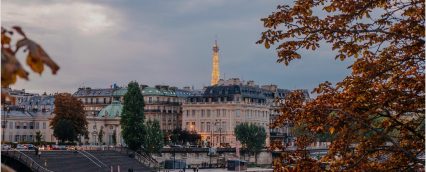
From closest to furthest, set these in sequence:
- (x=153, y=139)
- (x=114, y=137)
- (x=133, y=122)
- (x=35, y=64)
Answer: (x=35, y=64) → (x=133, y=122) → (x=153, y=139) → (x=114, y=137)

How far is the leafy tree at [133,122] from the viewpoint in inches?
3725

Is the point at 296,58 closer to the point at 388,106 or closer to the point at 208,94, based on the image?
the point at 388,106

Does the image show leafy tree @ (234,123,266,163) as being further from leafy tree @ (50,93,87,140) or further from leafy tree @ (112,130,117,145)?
leafy tree @ (50,93,87,140)

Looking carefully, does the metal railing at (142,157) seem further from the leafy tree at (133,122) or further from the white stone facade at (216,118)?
the white stone facade at (216,118)

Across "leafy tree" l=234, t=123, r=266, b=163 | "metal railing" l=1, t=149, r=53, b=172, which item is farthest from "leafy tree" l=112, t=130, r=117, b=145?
"metal railing" l=1, t=149, r=53, b=172

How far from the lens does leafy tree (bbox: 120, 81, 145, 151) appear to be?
310ft

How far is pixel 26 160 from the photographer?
230ft

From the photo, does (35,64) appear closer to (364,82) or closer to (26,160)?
(364,82)

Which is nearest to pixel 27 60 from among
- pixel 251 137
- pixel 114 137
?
pixel 251 137

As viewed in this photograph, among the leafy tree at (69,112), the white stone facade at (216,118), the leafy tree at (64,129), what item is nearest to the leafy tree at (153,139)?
the leafy tree at (69,112)

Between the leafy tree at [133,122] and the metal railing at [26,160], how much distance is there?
24.1 meters

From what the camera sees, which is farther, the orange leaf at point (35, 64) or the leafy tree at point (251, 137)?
the leafy tree at point (251, 137)

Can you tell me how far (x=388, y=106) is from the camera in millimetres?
14047

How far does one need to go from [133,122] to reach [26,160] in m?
25.7
